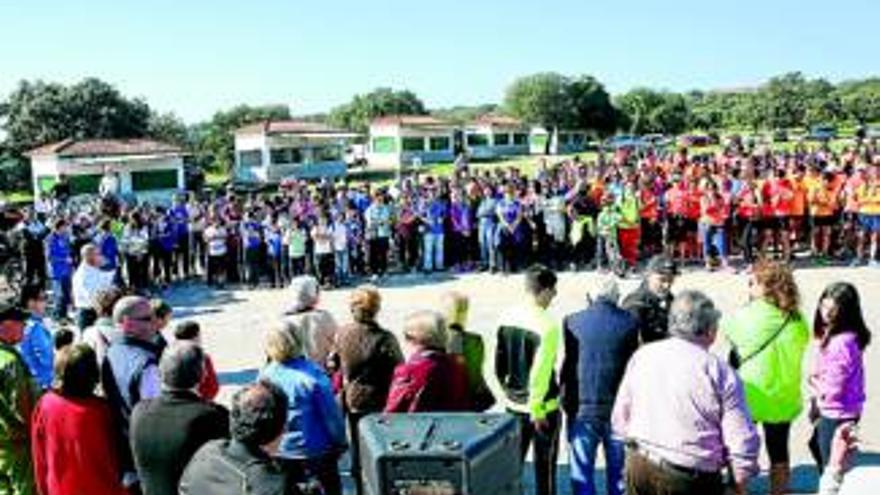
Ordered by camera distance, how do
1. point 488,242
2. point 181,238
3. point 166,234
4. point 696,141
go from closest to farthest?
1. point 488,242
2. point 166,234
3. point 181,238
4. point 696,141

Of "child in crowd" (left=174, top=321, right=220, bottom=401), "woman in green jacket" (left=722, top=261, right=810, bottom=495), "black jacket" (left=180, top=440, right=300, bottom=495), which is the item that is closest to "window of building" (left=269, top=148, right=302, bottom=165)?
"child in crowd" (left=174, top=321, right=220, bottom=401)

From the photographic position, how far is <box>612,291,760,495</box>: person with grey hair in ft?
15.4

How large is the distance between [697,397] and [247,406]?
6.50ft

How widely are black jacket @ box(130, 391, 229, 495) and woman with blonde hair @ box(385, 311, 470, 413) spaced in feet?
4.08

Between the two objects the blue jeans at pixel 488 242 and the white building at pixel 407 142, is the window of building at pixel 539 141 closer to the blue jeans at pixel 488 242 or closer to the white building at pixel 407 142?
the white building at pixel 407 142

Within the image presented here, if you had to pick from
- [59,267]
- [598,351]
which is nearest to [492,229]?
[59,267]

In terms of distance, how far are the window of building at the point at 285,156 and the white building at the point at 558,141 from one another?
32.5 m

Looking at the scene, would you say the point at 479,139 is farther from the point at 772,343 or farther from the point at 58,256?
the point at 772,343

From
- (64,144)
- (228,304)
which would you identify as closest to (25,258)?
(228,304)

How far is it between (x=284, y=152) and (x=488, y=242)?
48.1 meters

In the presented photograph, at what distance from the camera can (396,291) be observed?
58.8 ft

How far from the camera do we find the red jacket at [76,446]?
5.32 metres

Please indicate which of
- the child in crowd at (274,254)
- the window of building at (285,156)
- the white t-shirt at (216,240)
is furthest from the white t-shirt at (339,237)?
the window of building at (285,156)

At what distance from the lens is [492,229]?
18.9 meters
